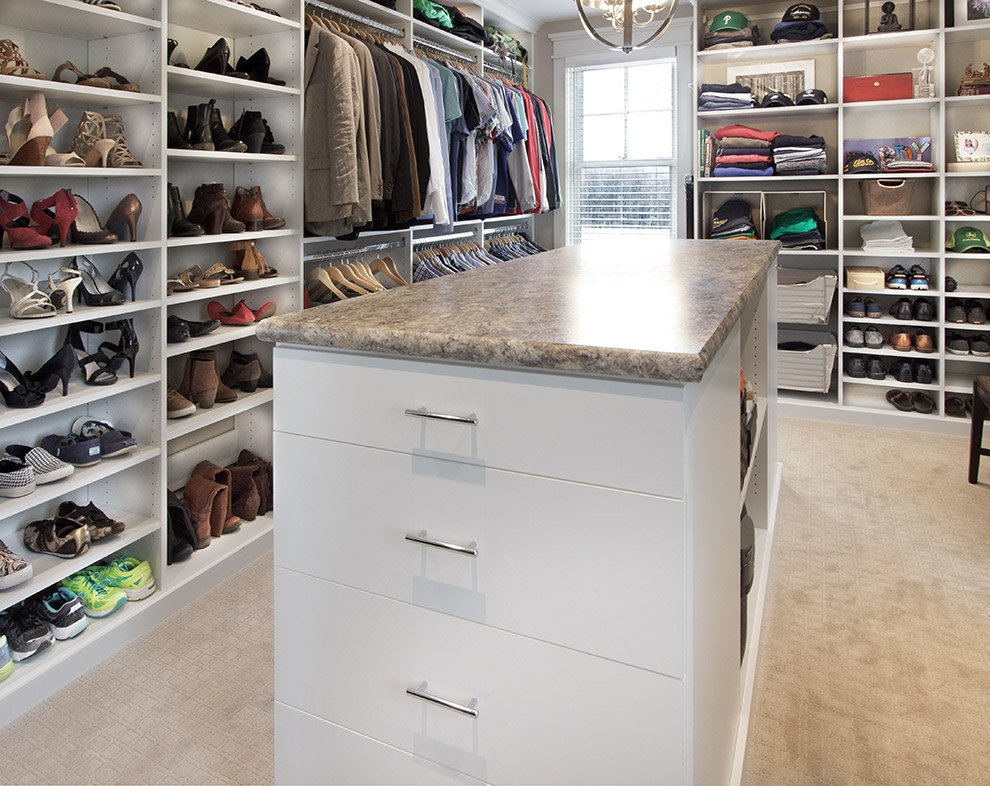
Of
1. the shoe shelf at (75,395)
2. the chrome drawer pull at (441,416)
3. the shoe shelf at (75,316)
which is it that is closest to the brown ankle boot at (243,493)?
the shoe shelf at (75,395)

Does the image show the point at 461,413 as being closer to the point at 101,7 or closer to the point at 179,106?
the point at 101,7

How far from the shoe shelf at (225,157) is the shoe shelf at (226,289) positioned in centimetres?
43

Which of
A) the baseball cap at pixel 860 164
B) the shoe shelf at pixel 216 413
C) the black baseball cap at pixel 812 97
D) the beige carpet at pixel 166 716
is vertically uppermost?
the black baseball cap at pixel 812 97

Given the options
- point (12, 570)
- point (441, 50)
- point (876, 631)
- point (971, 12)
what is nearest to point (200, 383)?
point (12, 570)

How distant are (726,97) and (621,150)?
1.11m

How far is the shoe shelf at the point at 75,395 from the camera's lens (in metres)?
2.02

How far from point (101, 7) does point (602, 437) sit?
1.97m

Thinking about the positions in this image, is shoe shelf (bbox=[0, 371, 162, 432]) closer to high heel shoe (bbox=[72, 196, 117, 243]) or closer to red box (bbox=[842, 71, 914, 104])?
high heel shoe (bbox=[72, 196, 117, 243])

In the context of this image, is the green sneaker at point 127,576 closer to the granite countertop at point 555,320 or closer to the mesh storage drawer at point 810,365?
the granite countertop at point 555,320

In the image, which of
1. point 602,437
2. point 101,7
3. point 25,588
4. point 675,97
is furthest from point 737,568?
point 675,97

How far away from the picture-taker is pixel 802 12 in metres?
4.51

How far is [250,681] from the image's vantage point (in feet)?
7.06

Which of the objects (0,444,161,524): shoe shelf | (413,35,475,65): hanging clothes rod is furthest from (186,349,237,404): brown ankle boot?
(413,35,475,65): hanging clothes rod

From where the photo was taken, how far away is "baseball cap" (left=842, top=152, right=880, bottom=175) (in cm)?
441
